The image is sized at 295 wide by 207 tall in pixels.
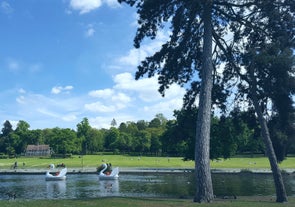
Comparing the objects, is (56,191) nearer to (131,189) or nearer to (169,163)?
(131,189)

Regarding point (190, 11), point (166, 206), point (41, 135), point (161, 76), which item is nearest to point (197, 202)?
point (166, 206)

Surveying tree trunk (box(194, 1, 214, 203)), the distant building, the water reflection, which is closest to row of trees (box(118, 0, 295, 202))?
tree trunk (box(194, 1, 214, 203))

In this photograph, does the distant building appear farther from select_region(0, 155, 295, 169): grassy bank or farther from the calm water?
the calm water

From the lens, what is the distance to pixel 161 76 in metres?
23.4

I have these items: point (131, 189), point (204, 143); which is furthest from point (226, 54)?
point (131, 189)

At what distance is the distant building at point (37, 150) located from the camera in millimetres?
126325

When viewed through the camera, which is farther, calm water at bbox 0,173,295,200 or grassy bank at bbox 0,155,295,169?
grassy bank at bbox 0,155,295,169

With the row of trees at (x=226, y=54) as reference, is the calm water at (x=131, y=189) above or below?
below

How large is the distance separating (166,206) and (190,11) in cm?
1047

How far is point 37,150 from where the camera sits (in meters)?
130

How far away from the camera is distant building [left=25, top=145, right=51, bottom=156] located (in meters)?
126

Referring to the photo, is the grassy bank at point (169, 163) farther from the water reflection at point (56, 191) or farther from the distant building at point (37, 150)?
the distant building at point (37, 150)

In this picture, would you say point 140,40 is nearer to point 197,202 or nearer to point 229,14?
point 229,14

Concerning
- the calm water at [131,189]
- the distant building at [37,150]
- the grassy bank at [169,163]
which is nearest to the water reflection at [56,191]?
the calm water at [131,189]
